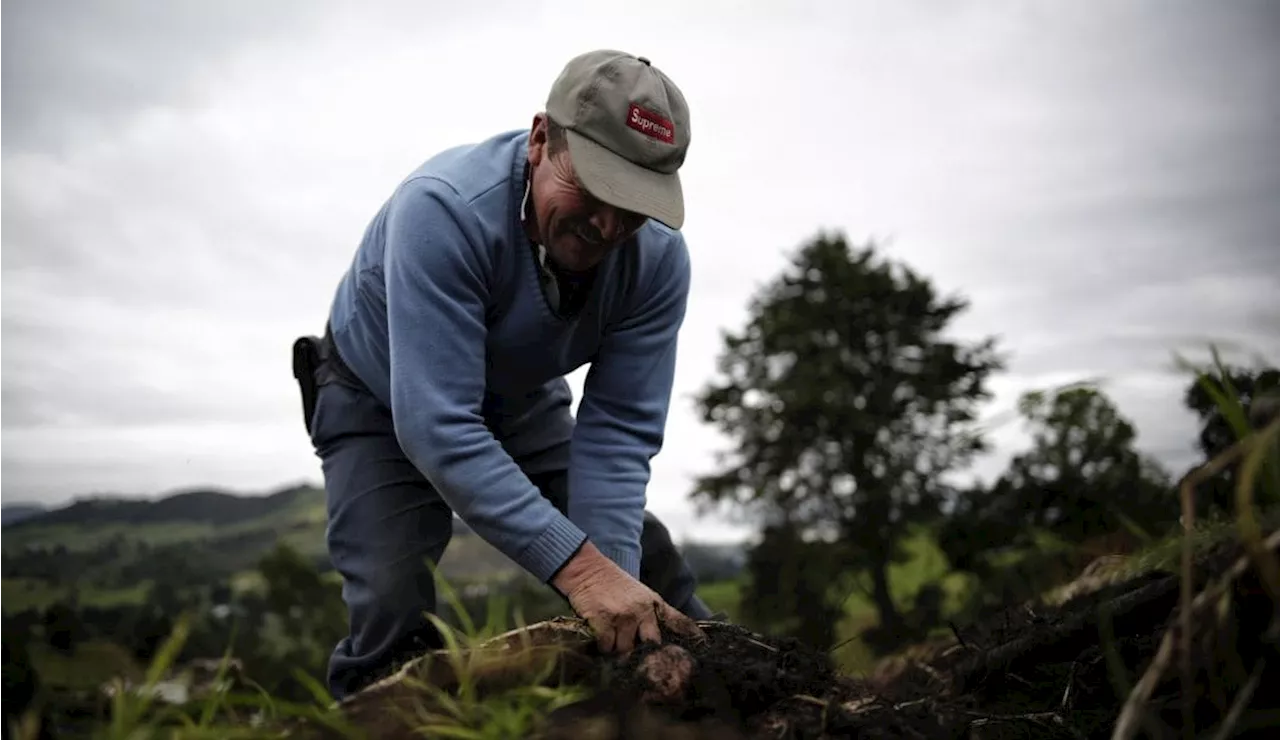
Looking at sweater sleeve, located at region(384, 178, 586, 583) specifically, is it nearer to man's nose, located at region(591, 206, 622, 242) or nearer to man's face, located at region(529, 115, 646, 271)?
man's face, located at region(529, 115, 646, 271)

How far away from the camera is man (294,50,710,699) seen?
294cm

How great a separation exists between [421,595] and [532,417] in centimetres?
88

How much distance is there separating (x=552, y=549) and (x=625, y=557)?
2.31ft

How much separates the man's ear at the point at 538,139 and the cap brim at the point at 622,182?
242mm

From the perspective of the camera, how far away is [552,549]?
285cm

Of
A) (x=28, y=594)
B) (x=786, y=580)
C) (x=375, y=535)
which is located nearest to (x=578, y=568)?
(x=375, y=535)

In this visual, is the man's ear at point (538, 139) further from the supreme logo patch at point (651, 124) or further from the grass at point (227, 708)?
the grass at point (227, 708)

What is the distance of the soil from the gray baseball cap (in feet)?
4.17

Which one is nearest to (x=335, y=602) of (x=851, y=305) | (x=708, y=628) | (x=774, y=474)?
(x=774, y=474)

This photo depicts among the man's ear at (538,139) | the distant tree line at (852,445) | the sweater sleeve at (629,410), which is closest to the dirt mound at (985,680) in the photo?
the sweater sleeve at (629,410)

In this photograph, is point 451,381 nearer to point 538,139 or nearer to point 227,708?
point 538,139

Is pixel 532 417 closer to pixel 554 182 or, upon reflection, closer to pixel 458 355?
pixel 458 355

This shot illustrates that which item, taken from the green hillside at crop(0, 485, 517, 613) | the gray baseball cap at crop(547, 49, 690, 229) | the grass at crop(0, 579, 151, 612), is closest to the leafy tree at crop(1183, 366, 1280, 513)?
the gray baseball cap at crop(547, 49, 690, 229)

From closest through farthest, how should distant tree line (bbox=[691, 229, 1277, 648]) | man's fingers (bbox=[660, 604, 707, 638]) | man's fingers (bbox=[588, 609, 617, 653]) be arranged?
man's fingers (bbox=[588, 609, 617, 653])
man's fingers (bbox=[660, 604, 707, 638])
distant tree line (bbox=[691, 229, 1277, 648])
